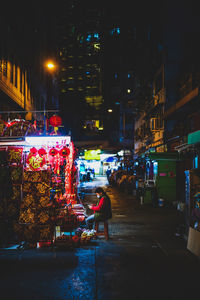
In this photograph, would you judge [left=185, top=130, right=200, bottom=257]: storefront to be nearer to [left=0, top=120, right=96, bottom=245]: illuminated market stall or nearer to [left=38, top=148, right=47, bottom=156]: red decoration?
[left=0, top=120, right=96, bottom=245]: illuminated market stall

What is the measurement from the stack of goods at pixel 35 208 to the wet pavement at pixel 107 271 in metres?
0.51

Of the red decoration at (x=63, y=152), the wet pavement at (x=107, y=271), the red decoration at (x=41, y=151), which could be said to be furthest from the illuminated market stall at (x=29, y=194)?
the wet pavement at (x=107, y=271)

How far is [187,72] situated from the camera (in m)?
20.7

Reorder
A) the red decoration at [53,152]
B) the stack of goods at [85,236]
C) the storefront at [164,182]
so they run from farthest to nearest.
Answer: the storefront at [164,182], the red decoration at [53,152], the stack of goods at [85,236]

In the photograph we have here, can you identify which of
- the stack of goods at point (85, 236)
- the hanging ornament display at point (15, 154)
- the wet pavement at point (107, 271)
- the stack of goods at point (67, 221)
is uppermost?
the hanging ornament display at point (15, 154)

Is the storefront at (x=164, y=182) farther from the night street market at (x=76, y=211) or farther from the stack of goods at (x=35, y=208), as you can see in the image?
the stack of goods at (x=35, y=208)

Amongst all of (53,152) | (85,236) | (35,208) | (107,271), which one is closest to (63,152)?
(53,152)

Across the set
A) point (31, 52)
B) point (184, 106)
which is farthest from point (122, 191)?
point (31, 52)

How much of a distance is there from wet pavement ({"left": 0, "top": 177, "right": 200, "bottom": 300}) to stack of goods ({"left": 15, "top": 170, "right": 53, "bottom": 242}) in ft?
1.66

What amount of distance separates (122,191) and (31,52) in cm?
1552

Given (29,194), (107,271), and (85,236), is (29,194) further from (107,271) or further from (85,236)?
(107,271)

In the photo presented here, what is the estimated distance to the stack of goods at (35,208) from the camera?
8.33 meters

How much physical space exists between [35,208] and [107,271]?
10.1ft

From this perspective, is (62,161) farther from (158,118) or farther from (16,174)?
(158,118)
